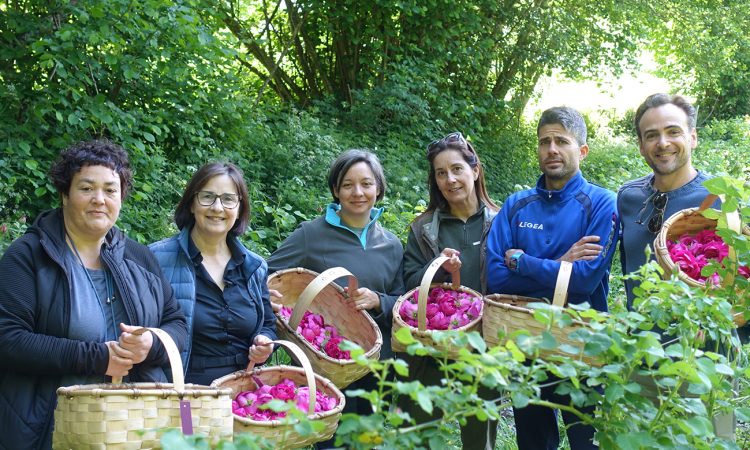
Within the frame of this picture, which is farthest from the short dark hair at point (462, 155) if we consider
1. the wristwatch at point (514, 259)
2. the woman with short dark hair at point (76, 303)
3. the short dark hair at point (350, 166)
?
the woman with short dark hair at point (76, 303)

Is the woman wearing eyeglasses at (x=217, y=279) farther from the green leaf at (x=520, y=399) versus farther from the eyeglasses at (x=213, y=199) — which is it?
the green leaf at (x=520, y=399)

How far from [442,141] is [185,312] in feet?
4.76

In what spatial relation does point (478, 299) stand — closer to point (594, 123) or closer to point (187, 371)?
point (187, 371)

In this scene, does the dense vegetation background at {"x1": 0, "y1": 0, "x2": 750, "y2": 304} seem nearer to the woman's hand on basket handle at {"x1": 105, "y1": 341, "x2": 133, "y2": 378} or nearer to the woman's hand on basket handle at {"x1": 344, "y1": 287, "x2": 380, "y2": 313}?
the woman's hand on basket handle at {"x1": 344, "y1": 287, "x2": 380, "y2": 313}

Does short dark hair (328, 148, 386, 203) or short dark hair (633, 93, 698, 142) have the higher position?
short dark hair (633, 93, 698, 142)

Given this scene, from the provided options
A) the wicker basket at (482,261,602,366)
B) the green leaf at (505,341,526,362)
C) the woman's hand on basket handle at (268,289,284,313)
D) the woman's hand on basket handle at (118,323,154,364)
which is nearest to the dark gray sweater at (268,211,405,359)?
the woman's hand on basket handle at (268,289,284,313)

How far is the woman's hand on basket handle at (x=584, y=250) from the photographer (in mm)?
2980

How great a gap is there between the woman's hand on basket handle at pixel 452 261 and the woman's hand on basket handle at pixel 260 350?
84 centimetres

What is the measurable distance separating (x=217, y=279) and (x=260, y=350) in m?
0.38

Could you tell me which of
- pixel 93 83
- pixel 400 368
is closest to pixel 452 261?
pixel 400 368

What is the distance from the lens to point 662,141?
119 inches

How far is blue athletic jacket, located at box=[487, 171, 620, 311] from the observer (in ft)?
10.3

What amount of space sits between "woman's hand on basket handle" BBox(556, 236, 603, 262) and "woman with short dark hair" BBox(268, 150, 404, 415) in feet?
2.84

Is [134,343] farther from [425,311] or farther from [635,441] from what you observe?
[635,441]
